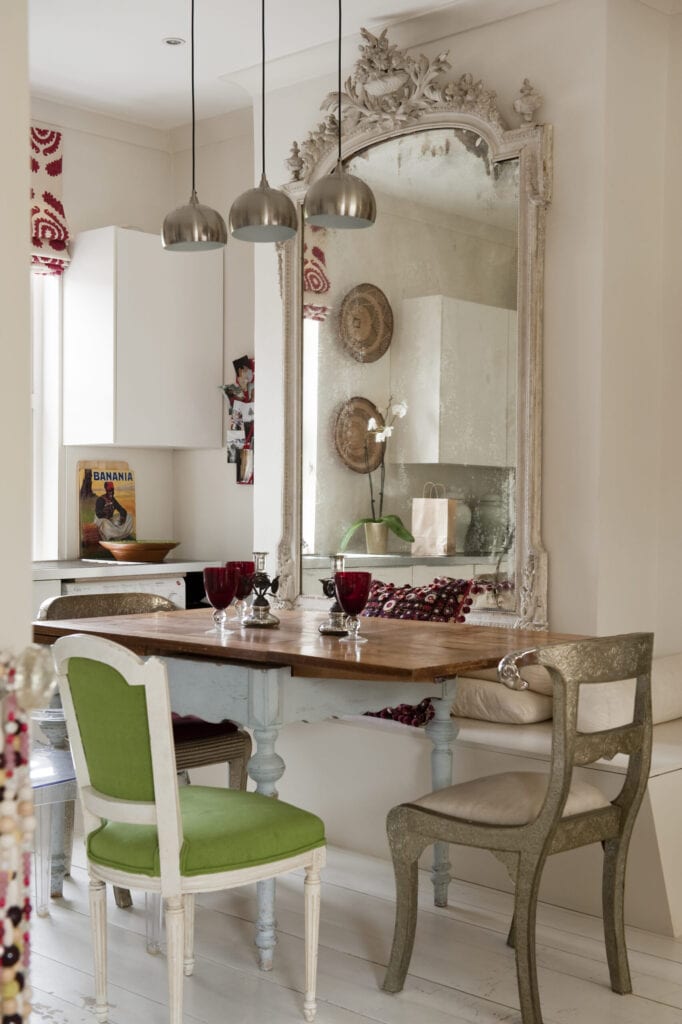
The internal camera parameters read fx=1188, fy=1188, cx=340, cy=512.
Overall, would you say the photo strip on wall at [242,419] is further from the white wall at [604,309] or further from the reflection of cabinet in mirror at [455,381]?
the white wall at [604,309]

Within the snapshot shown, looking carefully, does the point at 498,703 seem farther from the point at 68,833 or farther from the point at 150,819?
the point at 150,819

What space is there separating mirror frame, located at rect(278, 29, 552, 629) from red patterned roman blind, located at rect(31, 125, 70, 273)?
4.23 feet

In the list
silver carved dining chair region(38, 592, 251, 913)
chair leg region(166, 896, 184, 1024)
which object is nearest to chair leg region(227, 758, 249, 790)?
silver carved dining chair region(38, 592, 251, 913)

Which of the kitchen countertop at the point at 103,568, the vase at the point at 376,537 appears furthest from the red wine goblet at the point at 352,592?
the kitchen countertop at the point at 103,568

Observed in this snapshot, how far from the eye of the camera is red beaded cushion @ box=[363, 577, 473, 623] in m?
3.89

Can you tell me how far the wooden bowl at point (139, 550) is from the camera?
5402mm

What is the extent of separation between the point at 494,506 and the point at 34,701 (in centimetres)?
322

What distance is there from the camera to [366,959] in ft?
9.80

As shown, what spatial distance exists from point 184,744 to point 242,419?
253 centimetres

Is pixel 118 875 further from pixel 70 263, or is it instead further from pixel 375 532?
pixel 70 263

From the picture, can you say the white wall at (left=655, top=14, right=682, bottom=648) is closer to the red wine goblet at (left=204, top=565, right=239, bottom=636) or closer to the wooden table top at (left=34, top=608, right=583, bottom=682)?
the wooden table top at (left=34, top=608, right=583, bottom=682)

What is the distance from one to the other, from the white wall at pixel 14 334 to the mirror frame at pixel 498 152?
2.55m

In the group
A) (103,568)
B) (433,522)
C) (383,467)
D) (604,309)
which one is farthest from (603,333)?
(103,568)

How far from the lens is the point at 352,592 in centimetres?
300
